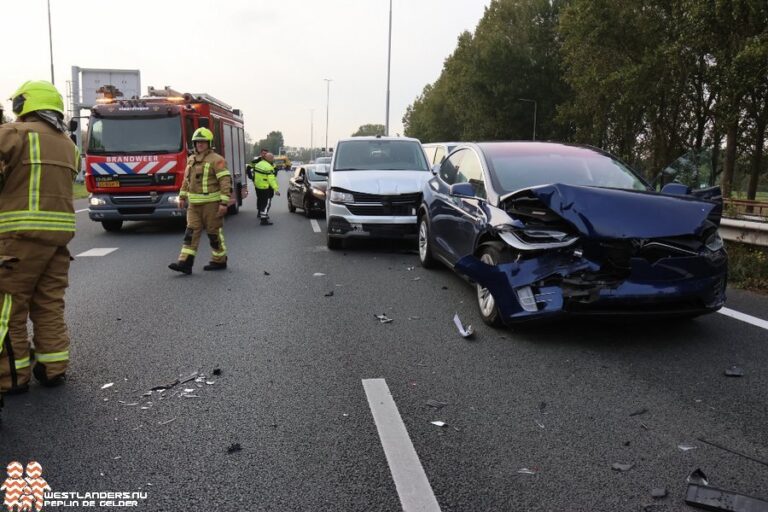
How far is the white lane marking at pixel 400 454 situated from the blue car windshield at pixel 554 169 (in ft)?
9.16

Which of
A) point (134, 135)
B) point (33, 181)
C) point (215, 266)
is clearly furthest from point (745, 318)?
point (134, 135)

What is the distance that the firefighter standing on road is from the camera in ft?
53.3

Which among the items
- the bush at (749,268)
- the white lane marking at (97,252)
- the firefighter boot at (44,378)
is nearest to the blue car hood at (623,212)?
the bush at (749,268)

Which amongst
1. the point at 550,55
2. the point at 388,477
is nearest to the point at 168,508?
the point at 388,477

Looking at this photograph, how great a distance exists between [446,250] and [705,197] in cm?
280

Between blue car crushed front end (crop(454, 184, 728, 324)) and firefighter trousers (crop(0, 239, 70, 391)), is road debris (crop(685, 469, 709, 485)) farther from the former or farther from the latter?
firefighter trousers (crop(0, 239, 70, 391))

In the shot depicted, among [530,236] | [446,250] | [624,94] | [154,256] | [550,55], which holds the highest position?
[550,55]

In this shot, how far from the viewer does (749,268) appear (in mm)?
8234

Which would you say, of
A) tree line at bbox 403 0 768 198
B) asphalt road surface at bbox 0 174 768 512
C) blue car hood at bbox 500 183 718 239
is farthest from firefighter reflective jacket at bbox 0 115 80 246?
tree line at bbox 403 0 768 198

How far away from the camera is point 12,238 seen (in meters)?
4.22

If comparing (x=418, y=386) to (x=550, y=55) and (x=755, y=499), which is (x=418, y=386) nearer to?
(x=755, y=499)

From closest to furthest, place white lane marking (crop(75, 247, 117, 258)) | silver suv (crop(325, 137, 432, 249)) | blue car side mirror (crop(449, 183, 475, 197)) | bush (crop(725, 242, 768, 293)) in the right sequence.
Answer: blue car side mirror (crop(449, 183, 475, 197)), bush (crop(725, 242, 768, 293)), silver suv (crop(325, 137, 432, 249)), white lane marking (crop(75, 247, 117, 258))

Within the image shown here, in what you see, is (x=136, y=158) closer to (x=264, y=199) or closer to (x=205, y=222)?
(x=264, y=199)

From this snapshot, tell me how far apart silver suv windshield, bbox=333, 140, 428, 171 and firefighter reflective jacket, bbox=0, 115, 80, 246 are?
715cm
